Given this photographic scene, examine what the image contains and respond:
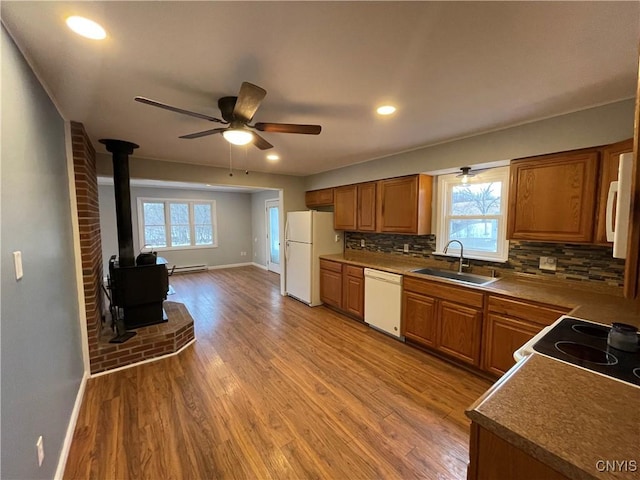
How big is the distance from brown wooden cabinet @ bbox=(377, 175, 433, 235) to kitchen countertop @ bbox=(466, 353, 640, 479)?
2.31 metres

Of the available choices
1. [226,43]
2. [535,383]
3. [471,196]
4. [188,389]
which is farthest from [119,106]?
[471,196]

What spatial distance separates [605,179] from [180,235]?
7.62 m

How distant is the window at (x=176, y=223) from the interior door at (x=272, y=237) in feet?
5.10

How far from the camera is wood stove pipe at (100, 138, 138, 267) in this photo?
2.91m

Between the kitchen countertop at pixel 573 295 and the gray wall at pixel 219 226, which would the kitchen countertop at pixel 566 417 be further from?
the gray wall at pixel 219 226

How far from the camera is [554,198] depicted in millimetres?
2133

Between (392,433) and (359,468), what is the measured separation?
0.37 metres

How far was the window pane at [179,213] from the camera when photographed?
676cm

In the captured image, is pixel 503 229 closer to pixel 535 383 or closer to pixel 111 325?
pixel 535 383

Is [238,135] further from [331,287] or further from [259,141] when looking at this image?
[331,287]

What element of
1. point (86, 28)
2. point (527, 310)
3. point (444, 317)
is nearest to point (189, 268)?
point (444, 317)

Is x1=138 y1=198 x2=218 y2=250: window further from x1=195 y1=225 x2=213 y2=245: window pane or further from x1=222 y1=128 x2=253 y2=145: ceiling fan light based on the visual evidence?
x1=222 y1=128 x2=253 y2=145: ceiling fan light

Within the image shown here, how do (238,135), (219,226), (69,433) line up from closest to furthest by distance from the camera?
(69,433)
(238,135)
(219,226)

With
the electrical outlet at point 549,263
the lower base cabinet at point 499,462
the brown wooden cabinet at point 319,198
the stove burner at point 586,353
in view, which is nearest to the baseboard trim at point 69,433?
the lower base cabinet at point 499,462
